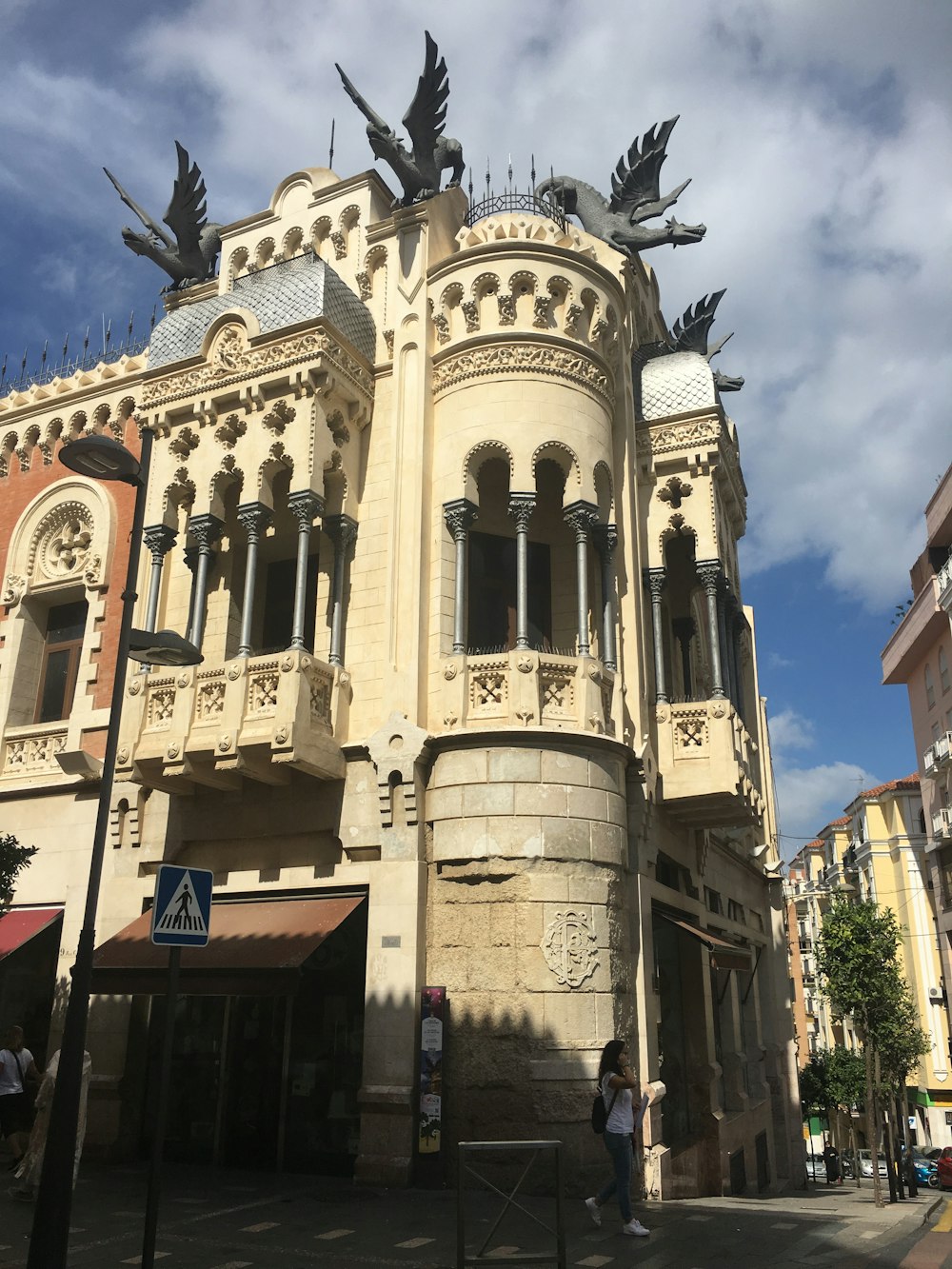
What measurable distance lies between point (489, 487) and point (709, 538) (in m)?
3.92

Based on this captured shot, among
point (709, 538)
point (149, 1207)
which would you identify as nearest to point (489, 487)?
point (709, 538)

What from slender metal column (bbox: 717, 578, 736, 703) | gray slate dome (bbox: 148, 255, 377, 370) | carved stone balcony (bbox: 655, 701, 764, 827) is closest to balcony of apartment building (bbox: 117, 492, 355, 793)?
gray slate dome (bbox: 148, 255, 377, 370)

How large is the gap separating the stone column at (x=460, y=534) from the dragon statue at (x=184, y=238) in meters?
8.31

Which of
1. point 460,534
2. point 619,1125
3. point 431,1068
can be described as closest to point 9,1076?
point 431,1068

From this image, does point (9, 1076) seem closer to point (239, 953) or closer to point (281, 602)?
point (239, 953)

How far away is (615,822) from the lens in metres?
13.9

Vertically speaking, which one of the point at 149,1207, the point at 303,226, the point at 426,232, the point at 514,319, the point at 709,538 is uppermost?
the point at 303,226

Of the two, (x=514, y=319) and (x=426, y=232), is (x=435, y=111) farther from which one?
(x=514, y=319)

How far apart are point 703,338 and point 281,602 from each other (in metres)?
10.5

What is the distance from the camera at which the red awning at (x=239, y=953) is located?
1254 centimetres

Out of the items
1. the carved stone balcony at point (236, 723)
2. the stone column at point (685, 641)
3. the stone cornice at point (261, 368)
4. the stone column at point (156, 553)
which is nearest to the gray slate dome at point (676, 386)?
the stone column at point (685, 641)

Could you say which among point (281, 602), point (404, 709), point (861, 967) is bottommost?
point (861, 967)

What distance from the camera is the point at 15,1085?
38.9 ft

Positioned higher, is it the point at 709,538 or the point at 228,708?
the point at 709,538
